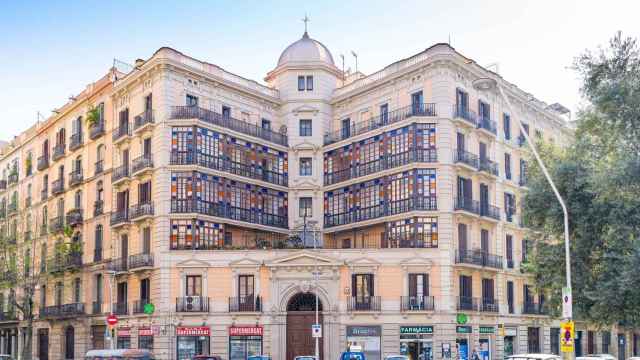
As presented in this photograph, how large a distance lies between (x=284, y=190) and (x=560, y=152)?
1016 inches

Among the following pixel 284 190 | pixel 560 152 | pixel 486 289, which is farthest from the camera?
pixel 284 190

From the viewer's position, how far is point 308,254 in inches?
2084

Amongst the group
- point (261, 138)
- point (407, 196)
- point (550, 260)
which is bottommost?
point (550, 260)

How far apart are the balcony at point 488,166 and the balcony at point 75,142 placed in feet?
104

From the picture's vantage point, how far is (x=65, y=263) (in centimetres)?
6353

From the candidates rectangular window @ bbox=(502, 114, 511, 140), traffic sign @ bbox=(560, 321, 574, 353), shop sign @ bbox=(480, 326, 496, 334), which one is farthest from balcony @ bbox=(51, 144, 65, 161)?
traffic sign @ bbox=(560, 321, 574, 353)

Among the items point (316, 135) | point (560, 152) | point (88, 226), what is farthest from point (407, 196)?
→ point (88, 226)

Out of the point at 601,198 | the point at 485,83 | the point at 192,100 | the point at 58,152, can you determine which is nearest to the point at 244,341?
the point at 192,100

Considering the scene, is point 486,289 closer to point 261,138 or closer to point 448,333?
point 448,333

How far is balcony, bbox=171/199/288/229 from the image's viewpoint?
5466 cm

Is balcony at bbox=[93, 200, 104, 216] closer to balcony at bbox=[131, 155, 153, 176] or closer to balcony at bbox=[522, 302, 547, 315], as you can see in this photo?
balcony at bbox=[131, 155, 153, 176]

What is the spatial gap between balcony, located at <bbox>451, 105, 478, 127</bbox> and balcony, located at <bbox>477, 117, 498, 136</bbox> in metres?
0.67

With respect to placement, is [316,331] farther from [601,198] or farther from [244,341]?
[601,198]

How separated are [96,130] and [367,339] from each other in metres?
26.9
